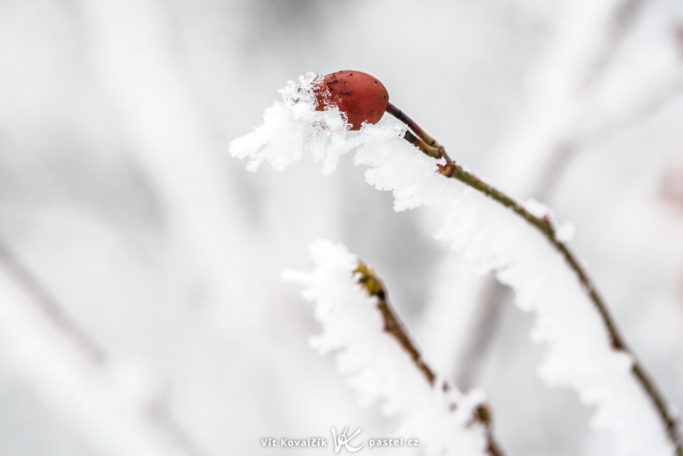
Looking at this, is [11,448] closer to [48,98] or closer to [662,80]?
[48,98]

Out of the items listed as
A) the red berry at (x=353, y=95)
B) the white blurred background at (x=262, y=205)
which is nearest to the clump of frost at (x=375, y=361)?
the red berry at (x=353, y=95)

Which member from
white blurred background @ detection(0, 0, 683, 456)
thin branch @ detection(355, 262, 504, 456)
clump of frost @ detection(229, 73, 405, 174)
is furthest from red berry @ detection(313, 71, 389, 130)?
white blurred background @ detection(0, 0, 683, 456)

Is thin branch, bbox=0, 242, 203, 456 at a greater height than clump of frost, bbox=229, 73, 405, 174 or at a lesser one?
greater

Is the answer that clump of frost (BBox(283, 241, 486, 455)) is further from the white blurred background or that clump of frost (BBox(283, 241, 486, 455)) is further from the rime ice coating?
the white blurred background

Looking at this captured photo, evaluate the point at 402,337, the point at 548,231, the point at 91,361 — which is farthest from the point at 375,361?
the point at 91,361

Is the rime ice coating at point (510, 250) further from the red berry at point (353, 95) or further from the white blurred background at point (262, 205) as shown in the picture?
the white blurred background at point (262, 205)

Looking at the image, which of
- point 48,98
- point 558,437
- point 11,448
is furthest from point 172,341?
point 558,437

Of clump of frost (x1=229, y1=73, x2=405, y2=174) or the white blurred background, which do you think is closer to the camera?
clump of frost (x1=229, y1=73, x2=405, y2=174)
